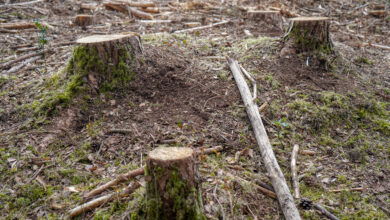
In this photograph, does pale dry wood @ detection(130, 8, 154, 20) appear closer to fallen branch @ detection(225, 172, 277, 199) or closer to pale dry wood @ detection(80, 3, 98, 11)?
pale dry wood @ detection(80, 3, 98, 11)

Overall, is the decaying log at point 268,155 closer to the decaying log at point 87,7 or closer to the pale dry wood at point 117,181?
the pale dry wood at point 117,181

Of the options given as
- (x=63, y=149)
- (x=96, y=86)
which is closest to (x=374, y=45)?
(x=96, y=86)

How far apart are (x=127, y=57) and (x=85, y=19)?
4.29m

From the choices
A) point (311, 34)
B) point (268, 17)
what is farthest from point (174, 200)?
point (268, 17)

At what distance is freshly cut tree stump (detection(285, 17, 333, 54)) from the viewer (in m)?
5.46

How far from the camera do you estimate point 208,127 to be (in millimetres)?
4219

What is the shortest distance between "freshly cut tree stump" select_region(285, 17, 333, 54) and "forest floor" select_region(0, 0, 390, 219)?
0.28 metres

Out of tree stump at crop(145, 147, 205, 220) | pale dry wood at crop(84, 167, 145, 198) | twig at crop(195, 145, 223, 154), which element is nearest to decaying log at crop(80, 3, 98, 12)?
twig at crop(195, 145, 223, 154)

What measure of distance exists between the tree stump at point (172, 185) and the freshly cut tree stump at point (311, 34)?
13.5 ft

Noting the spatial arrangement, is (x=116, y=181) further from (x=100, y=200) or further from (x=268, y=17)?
(x=268, y=17)

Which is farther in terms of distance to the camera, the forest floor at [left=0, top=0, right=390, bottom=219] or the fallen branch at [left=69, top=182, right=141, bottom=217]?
the forest floor at [left=0, top=0, right=390, bottom=219]

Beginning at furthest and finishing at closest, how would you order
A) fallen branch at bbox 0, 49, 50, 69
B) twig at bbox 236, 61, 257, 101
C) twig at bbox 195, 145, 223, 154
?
fallen branch at bbox 0, 49, 50, 69 < twig at bbox 236, 61, 257, 101 < twig at bbox 195, 145, 223, 154

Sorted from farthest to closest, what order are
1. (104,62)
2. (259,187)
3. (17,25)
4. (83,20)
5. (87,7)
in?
(87,7) → (83,20) → (17,25) → (104,62) → (259,187)

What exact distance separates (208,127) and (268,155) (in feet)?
3.19
